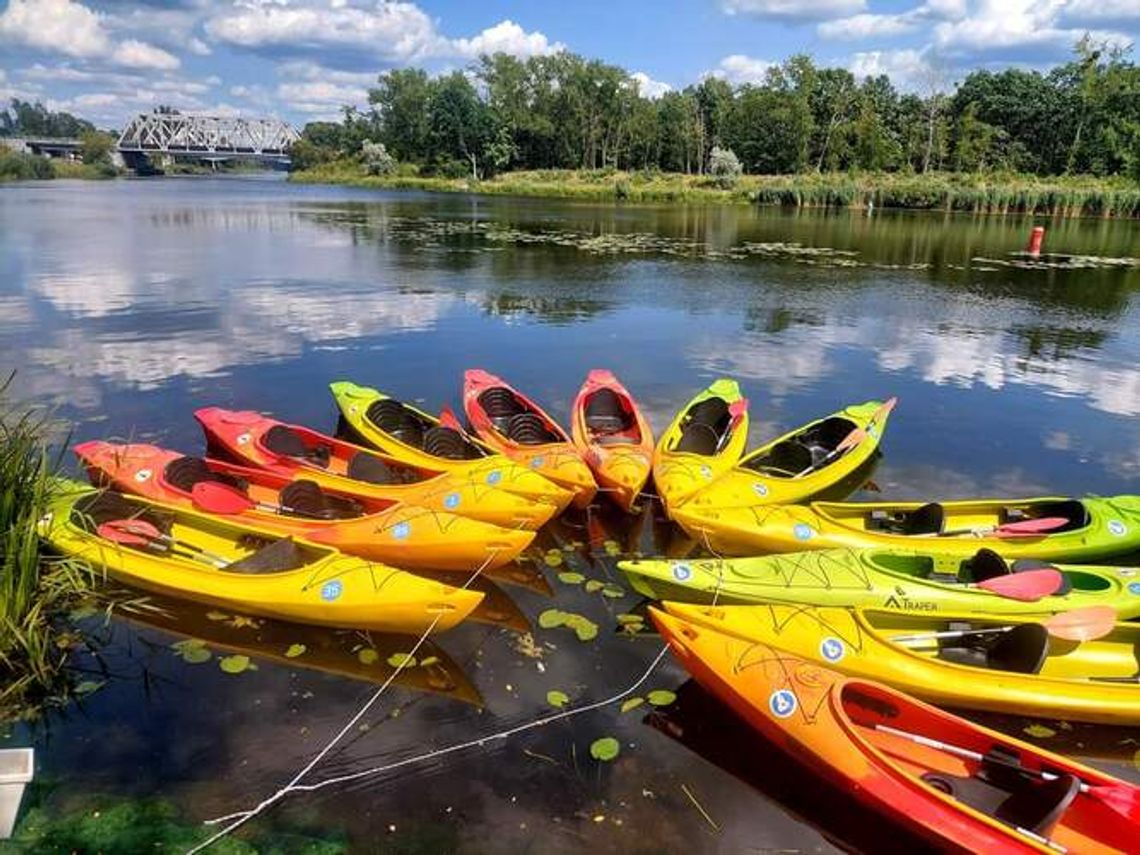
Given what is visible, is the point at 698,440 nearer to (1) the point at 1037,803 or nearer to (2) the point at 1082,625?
(2) the point at 1082,625

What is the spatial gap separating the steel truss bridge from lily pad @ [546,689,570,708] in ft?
450

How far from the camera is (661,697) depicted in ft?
20.1

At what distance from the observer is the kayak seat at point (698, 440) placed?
10195 millimetres

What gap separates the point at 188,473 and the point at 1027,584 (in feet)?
26.4

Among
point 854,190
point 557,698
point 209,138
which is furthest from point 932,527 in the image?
point 209,138

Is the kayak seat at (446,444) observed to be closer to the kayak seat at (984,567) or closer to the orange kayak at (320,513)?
the orange kayak at (320,513)

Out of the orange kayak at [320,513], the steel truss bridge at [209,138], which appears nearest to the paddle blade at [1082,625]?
the orange kayak at [320,513]

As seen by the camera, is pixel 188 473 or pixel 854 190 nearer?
pixel 188 473

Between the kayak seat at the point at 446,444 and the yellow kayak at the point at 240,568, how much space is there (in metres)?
2.75

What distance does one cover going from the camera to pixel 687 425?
34.7 ft

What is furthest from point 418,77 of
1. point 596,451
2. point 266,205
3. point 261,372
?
point 596,451

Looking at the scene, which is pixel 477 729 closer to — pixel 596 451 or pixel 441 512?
pixel 441 512

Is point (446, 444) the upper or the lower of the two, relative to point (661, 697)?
upper

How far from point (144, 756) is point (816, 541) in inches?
233
